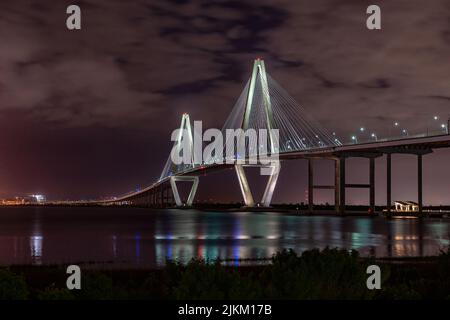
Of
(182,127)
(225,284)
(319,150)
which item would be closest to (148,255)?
(225,284)

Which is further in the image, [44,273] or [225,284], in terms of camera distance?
[44,273]

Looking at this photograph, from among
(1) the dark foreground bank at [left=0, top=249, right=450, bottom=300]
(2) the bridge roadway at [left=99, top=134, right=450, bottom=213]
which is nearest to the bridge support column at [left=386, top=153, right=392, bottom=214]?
(2) the bridge roadway at [left=99, top=134, right=450, bottom=213]

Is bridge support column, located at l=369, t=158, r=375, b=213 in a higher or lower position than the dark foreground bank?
higher

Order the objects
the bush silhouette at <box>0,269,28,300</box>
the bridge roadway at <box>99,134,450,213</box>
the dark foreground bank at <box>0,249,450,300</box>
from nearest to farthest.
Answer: the dark foreground bank at <box>0,249,450,300</box>
the bush silhouette at <box>0,269,28,300</box>
the bridge roadway at <box>99,134,450,213</box>

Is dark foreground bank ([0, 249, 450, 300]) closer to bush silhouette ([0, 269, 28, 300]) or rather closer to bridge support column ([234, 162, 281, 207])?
bush silhouette ([0, 269, 28, 300])

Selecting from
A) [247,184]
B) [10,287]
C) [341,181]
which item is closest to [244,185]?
[247,184]

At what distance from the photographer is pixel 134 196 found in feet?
594

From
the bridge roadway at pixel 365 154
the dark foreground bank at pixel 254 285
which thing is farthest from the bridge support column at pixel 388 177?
the dark foreground bank at pixel 254 285

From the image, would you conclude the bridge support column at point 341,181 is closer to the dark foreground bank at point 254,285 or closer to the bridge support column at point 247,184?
the bridge support column at point 247,184

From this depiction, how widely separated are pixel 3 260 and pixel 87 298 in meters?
24.4

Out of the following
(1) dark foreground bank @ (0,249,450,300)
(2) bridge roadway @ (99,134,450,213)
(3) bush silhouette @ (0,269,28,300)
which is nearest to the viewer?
(1) dark foreground bank @ (0,249,450,300)
